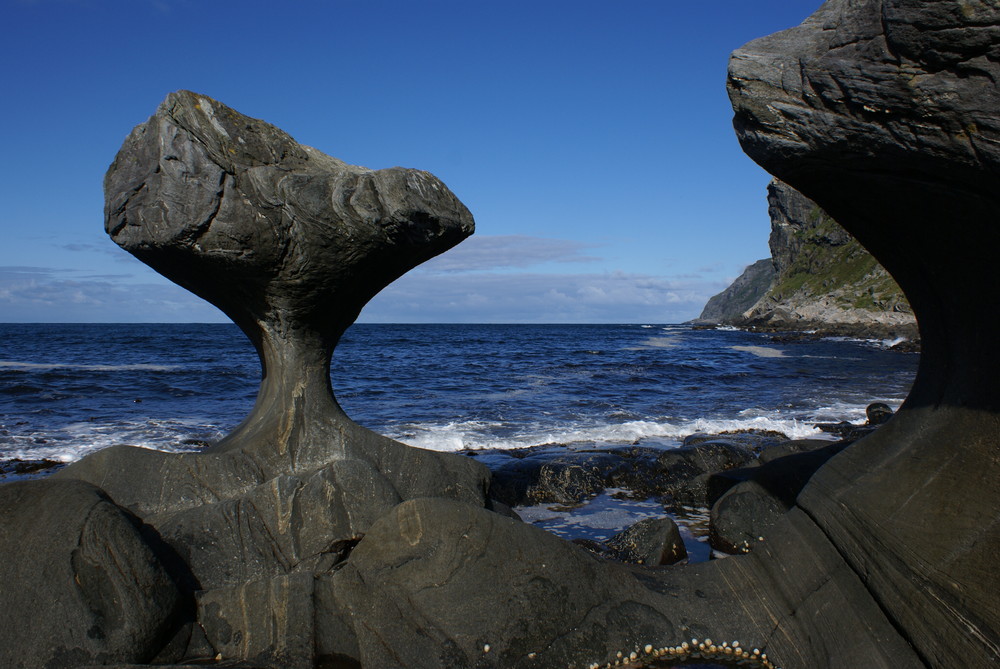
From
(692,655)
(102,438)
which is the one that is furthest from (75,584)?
(102,438)

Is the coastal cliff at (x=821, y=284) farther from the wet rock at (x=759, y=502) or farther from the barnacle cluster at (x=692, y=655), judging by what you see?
the barnacle cluster at (x=692, y=655)

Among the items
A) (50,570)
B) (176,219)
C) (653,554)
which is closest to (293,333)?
(176,219)

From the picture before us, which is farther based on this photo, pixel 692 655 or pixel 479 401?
pixel 479 401

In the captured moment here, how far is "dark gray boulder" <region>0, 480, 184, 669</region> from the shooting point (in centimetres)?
392

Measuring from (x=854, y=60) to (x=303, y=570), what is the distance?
175 inches

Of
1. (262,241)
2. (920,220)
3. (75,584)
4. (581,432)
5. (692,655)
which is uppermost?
(262,241)

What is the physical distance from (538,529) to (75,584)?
108 inches

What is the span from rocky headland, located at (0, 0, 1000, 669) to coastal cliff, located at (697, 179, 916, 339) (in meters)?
45.2

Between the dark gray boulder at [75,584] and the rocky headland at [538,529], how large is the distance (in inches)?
0.5

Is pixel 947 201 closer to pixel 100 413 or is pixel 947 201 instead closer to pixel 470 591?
pixel 470 591

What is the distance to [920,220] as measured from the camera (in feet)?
13.3

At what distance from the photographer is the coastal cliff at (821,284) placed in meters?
55.0

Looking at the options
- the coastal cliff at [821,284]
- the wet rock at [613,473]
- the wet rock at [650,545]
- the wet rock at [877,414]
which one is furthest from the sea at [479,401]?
the coastal cliff at [821,284]

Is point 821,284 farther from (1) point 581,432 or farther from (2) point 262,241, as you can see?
(2) point 262,241
